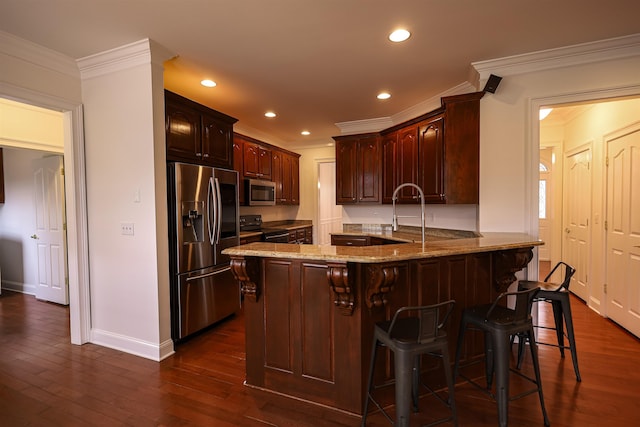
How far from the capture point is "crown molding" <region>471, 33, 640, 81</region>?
2590 millimetres

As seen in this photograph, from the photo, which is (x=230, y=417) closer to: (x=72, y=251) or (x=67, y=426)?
(x=67, y=426)

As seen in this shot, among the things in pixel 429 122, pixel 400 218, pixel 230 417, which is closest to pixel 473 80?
pixel 429 122

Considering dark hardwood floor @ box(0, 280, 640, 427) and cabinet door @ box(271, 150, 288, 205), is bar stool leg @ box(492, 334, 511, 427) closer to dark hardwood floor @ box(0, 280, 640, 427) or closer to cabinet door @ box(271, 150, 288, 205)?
dark hardwood floor @ box(0, 280, 640, 427)

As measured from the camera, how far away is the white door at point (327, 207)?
6.53 meters

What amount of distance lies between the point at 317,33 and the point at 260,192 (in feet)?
9.62

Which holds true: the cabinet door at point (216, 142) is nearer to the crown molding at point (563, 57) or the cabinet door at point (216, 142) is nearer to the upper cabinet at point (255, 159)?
the upper cabinet at point (255, 159)

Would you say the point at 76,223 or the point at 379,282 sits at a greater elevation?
the point at 76,223

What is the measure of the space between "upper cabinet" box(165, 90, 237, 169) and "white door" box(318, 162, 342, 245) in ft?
9.98

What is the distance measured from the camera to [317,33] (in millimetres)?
2424

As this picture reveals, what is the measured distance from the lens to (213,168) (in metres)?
3.23

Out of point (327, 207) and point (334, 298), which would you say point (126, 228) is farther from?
point (327, 207)

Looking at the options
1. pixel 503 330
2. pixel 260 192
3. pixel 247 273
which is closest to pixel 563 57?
pixel 503 330

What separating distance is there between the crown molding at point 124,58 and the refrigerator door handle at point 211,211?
1.15 metres

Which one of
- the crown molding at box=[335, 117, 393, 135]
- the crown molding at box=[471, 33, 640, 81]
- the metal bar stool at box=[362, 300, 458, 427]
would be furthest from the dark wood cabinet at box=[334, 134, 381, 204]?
the metal bar stool at box=[362, 300, 458, 427]
